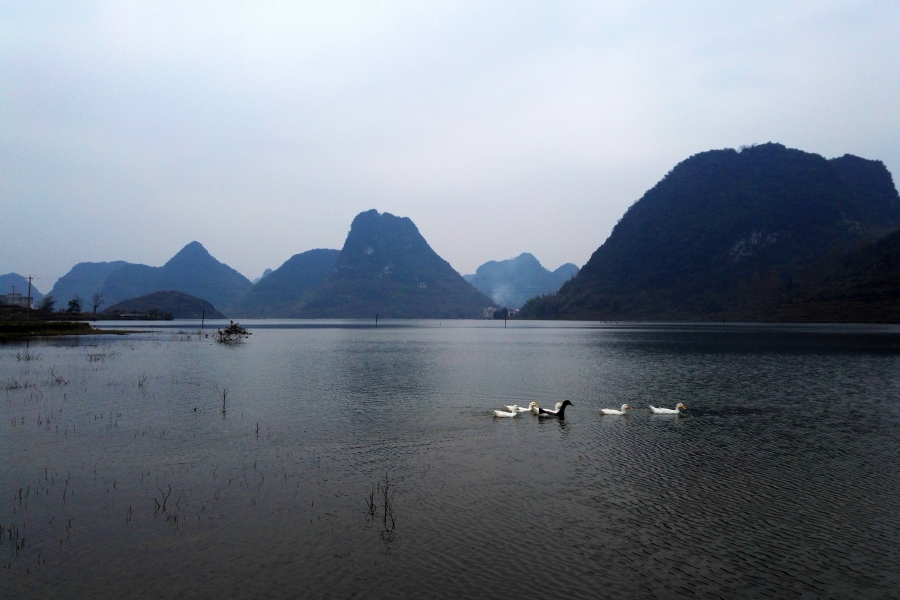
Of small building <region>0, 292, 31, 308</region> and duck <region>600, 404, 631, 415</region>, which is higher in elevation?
small building <region>0, 292, 31, 308</region>

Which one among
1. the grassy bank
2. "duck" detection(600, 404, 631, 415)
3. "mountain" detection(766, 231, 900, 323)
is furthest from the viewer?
"mountain" detection(766, 231, 900, 323)

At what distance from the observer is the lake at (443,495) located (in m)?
11.5

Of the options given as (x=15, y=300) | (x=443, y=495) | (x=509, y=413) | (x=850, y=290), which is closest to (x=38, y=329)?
(x=15, y=300)

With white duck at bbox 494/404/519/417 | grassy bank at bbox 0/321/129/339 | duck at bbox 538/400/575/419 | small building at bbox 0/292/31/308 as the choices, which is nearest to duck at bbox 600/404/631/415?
duck at bbox 538/400/575/419

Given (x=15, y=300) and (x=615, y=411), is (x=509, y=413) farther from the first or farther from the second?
(x=15, y=300)

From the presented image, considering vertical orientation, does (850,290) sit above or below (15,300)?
above

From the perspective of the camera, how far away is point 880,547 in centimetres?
1285

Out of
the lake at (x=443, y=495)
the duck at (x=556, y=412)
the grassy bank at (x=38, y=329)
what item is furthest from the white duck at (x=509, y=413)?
the grassy bank at (x=38, y=329)

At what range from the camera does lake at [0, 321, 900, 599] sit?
11500mm

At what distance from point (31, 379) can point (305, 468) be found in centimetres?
3271

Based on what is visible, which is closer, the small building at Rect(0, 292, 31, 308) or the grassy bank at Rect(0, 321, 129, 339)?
A: the grassy bank at Rect(0, 321, 129, 339)

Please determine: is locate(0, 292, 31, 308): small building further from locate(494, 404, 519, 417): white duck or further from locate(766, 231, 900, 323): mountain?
locate(766, 231, 900, 323): mountain

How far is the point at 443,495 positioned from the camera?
1659 cm

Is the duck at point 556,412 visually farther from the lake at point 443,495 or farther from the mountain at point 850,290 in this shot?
the mountain at point 850,290
